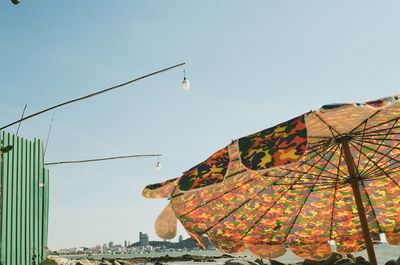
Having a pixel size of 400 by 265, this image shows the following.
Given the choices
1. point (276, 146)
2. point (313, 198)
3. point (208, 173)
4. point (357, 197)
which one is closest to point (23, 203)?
point (313, 198)

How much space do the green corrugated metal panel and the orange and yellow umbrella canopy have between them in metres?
4.06

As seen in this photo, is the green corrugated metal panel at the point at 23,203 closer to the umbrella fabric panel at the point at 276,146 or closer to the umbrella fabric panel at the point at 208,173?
the umbrella fabric panel at the point at 208,173

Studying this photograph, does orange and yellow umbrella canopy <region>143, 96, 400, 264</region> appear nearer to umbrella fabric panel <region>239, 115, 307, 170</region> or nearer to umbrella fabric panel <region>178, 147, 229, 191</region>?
umbrella fabric panel <region>178, 147, 229, 191</region>

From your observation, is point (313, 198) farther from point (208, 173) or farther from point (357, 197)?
point (208, 173)

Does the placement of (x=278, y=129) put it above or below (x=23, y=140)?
below

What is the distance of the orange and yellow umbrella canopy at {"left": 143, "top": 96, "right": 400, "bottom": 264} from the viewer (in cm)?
423

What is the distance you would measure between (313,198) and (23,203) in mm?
5303

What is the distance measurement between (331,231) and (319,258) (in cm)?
37

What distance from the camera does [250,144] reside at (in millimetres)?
3059

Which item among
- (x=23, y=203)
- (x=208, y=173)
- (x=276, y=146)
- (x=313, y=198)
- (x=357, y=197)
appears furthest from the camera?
(x=23, y=203)

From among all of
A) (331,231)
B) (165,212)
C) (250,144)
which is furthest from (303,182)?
(250,144)

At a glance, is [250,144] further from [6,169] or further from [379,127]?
[6,169]

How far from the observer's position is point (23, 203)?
7.92 m

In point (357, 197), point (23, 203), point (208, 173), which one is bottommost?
point (357, 197)
